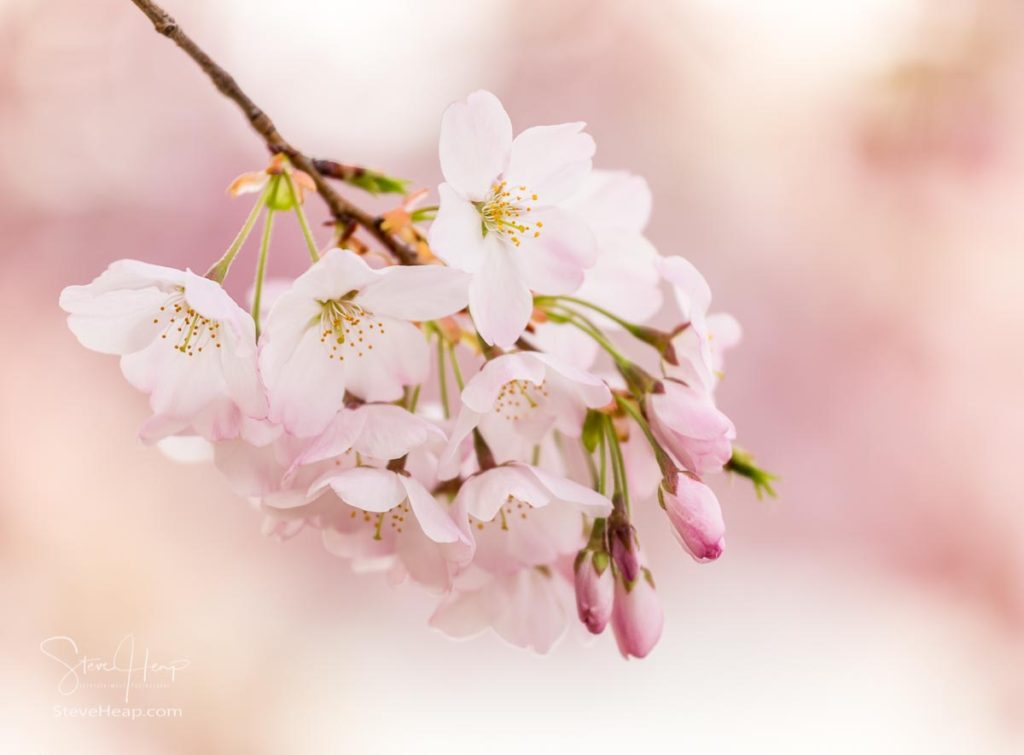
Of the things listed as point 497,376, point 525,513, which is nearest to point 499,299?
point 497,376

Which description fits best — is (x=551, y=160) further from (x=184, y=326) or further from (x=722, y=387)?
(x=722, y=387)

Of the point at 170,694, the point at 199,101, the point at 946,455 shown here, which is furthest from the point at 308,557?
the point at 946,455

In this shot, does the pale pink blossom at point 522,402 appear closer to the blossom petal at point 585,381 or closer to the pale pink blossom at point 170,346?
the blossom petal at point 585,381

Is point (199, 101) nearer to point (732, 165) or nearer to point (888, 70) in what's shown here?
point (732, 165)
